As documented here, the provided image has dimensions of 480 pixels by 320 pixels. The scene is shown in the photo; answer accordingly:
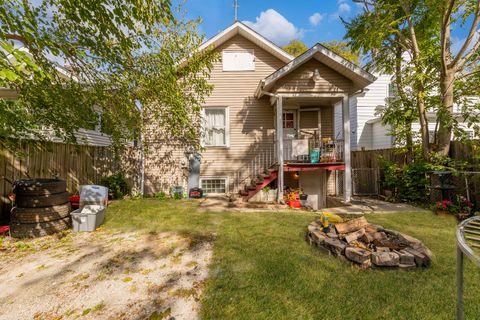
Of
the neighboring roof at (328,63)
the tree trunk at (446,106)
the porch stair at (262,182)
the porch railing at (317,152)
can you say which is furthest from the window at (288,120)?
the tree trunk at (446,106)

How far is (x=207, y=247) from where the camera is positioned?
3.75 meters

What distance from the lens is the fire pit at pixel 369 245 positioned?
2984mm

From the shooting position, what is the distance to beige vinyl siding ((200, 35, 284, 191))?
9.20 metres

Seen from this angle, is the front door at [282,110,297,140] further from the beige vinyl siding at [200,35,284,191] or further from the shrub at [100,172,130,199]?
the shrub at [100,172,130,199]

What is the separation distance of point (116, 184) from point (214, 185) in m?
3.74

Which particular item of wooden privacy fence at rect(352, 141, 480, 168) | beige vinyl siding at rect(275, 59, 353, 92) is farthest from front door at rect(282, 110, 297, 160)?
wooden privacy fence at rect(352, 141, 480, 168)

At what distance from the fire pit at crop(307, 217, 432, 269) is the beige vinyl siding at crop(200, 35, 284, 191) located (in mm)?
5479

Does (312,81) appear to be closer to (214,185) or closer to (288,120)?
(288,120)

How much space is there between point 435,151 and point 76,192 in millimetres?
11617

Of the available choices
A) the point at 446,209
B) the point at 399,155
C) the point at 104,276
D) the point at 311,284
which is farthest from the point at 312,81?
the point at 104,276

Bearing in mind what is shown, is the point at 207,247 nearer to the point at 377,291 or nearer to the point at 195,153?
the point at 377,291

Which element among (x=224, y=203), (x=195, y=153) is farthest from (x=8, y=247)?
(x=195, y=153)

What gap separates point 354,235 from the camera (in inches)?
139

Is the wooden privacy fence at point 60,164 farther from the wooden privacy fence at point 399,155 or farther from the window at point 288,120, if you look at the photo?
the wooden privacy fence at point 399,155
